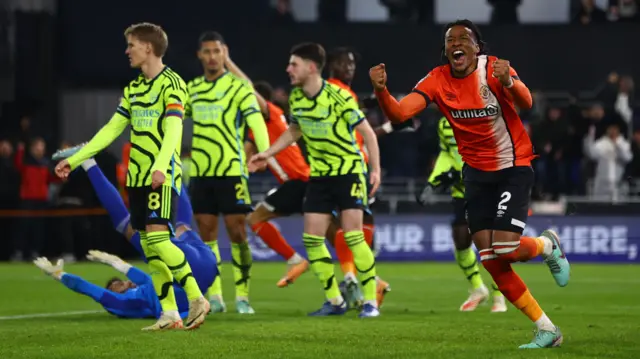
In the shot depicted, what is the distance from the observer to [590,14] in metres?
26.5

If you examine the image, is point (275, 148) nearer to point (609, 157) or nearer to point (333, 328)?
point (333, 328)

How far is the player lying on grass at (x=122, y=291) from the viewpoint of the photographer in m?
11.7

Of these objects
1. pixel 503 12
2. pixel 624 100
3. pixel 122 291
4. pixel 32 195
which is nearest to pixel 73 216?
pixel 32 195

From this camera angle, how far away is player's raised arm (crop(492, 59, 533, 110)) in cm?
903

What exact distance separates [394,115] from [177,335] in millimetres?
2482

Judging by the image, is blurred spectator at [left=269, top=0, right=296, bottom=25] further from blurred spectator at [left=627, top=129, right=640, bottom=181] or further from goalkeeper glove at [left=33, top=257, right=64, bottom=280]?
goalkeeper glove at [left=33, top=257, right=64, bottom=280]

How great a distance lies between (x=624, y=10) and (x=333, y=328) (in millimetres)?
17119

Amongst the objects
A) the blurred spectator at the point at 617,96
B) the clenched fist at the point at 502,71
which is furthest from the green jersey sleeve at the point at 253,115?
the blurred spectator at the point at 617,96

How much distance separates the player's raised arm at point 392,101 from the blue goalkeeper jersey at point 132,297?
319 centimetres

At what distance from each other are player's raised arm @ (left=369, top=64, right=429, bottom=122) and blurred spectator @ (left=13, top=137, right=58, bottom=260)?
1481 centimetres

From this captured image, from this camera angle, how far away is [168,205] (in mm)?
10633

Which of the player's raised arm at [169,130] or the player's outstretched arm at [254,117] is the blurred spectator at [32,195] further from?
the player's raised arm at [169,130]

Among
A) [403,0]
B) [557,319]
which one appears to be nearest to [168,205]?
[557,319]

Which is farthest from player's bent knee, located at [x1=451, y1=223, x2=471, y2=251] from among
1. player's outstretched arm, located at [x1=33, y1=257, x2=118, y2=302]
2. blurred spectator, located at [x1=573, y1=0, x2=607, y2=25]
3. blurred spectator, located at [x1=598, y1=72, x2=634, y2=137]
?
blurred spectator, located at [x1=573, y1=0, x2=607, y2=25]
